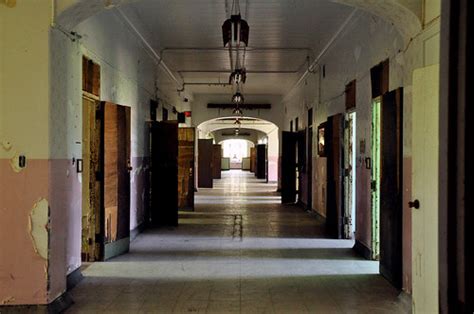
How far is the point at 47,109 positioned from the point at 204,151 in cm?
1515

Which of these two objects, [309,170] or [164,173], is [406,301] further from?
Result: [309,170]

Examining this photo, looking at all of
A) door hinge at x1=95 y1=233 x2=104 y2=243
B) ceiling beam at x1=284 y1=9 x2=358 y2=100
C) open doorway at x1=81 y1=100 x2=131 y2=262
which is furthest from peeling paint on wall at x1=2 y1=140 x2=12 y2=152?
ceiling beam at x1=284 y1=9 x2=358 y2=100

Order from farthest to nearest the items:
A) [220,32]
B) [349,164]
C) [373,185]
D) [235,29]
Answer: [220,32]
[349,164]
[373,185]
[235,29]

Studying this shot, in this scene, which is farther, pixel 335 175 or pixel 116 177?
pixel 335 175

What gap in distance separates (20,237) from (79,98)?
1.58m

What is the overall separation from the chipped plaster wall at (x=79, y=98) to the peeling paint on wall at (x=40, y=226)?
0.11 m

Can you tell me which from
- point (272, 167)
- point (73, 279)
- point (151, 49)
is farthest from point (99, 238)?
point (272, 167)

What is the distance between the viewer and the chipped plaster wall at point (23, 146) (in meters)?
3.78

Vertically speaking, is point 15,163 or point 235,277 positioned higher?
point 15,163

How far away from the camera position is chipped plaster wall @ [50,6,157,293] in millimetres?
4023

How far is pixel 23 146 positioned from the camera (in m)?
3.79

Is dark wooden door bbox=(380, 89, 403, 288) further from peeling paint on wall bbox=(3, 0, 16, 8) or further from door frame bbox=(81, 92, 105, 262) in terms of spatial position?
peeling paint on wall bbox=(3, 0, 16, 8)

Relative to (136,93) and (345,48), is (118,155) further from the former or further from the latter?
(345,48)

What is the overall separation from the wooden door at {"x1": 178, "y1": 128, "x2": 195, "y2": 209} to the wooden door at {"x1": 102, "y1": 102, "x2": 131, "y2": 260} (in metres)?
4.38
